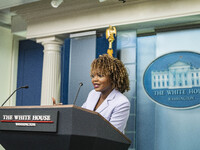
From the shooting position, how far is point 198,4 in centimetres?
404

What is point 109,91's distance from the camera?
2.59 metres

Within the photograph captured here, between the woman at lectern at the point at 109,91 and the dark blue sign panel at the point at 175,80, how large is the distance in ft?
5.92

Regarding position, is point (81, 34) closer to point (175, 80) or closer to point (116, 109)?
point (175, 80)

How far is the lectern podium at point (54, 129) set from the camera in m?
1.78

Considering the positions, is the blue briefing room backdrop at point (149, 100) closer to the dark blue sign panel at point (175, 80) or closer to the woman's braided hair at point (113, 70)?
the dark blue sign panel at point (175, 80)

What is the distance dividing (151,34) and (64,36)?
1.37 meters

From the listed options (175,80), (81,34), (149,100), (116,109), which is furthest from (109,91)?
(81,34)

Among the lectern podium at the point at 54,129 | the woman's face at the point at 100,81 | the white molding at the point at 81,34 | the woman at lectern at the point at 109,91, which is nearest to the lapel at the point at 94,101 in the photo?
the woman at lectern at the point at 109,91

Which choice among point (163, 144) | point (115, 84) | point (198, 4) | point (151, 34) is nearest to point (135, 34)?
point (151, 34)

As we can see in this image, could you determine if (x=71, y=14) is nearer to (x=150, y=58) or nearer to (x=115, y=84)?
(x=150, y=58)

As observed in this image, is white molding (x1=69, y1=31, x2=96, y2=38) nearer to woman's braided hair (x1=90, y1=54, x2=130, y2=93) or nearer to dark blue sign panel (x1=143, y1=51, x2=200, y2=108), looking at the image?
dark blue sign panel (x1=143, y1=51, x2=200, y2=108)

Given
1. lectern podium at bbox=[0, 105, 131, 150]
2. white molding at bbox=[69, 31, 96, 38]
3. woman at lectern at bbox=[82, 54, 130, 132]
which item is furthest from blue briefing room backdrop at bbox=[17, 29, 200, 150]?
lectern podium at bbox=[0, 105, 131, 150]

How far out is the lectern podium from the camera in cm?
178

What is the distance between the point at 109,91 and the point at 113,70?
17cm
